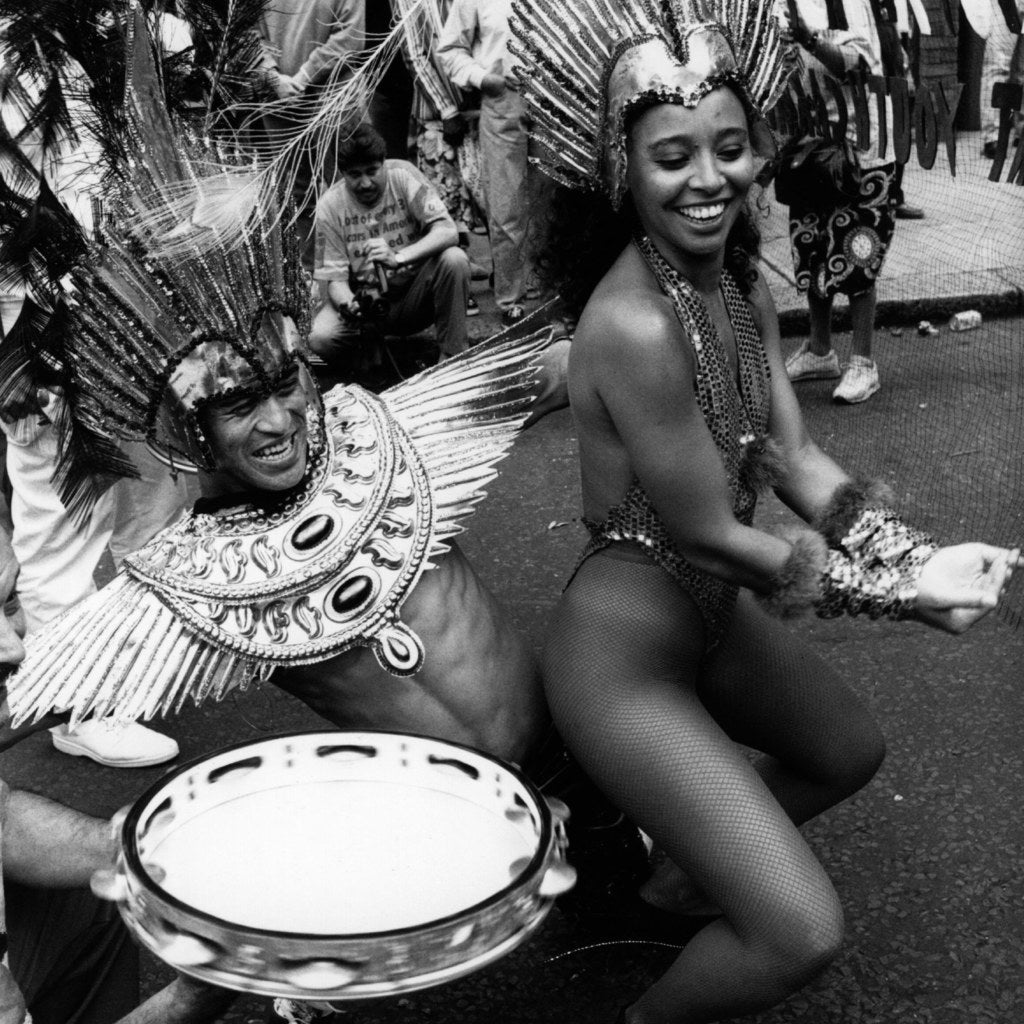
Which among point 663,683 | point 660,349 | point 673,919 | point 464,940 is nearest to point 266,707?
point 673,919

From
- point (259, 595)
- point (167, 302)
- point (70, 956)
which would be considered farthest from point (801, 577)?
point (70, 956)

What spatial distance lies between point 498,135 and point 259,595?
14.6 feet

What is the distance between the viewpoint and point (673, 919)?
9.02 feet

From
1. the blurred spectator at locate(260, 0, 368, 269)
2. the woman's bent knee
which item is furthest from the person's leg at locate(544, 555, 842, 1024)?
the blurred spectator at locate(260, 0, 368, 269)

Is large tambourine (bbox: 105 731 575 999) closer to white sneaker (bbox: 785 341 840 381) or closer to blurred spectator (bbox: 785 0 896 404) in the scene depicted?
blurred spectator (bbox: 785 0 896 404)

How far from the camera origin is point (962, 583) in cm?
214

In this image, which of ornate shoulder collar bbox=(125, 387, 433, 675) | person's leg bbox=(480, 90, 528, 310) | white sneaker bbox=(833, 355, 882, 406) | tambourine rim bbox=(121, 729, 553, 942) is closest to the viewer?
tambourine rim bbox=(121, 729, 553, 942)

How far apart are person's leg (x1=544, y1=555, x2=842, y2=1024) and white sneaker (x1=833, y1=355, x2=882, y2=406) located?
3430 mm

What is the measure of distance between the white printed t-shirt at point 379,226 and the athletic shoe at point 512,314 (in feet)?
2.68

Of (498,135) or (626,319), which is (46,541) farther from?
(498,135)

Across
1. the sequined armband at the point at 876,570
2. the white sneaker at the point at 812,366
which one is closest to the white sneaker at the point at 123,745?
the sequined armband at the point at 876,570

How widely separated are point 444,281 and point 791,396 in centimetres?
360

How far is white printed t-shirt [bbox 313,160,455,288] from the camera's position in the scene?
5793mm

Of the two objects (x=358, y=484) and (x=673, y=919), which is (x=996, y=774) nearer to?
(x=673, y=919)
